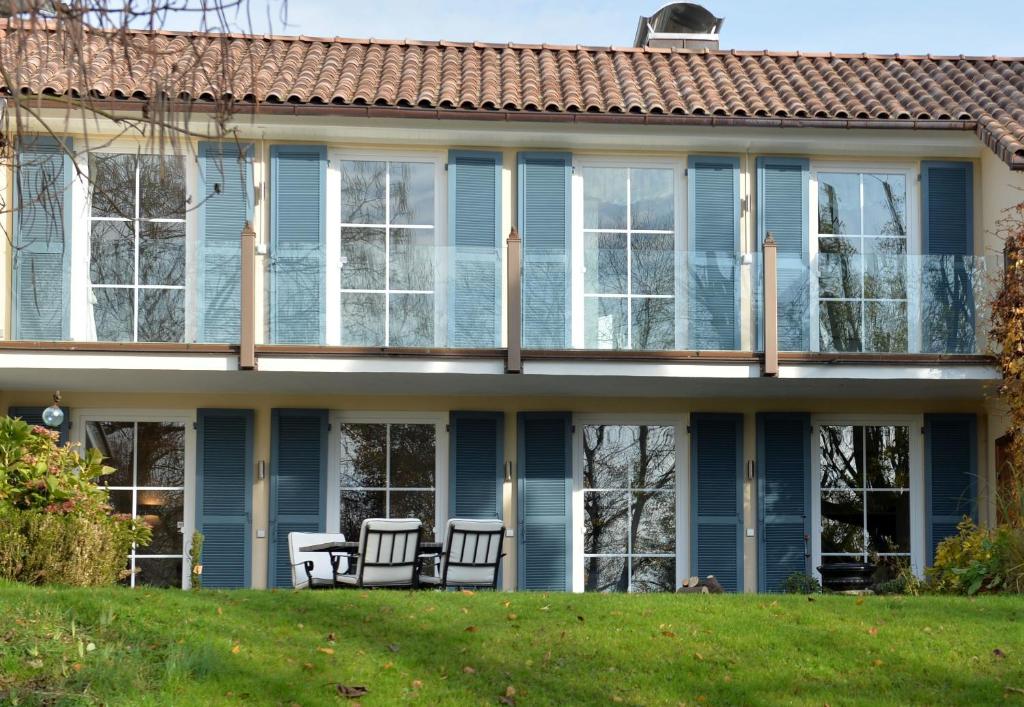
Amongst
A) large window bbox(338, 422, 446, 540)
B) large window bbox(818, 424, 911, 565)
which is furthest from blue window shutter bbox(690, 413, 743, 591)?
large window bbox(338, 422, 446, 540)

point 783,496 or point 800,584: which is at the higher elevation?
point 783,496

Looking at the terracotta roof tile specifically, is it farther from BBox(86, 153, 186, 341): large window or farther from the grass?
the grass

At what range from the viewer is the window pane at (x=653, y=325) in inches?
662

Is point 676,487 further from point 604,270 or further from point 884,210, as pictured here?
point 884,210

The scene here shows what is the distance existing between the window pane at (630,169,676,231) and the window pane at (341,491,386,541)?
449cm

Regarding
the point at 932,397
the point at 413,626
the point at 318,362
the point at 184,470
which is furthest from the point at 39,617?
the point at 932,397

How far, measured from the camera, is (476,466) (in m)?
17.9

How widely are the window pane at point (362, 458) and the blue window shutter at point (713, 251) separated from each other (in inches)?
158

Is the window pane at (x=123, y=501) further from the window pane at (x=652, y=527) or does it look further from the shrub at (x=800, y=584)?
the shrub at (x=800, y=584)

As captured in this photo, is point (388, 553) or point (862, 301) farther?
point (862, 301)

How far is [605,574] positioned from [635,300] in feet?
11.3

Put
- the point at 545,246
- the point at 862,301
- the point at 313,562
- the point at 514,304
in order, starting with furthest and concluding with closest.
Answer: the point at 545,246 < the point at 862,301 < the point at 514,304 < the point at 313,562

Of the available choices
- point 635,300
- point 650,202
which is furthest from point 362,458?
point 650,202

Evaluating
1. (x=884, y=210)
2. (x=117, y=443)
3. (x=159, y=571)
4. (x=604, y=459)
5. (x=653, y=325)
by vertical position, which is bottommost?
(x=159, y=571)
